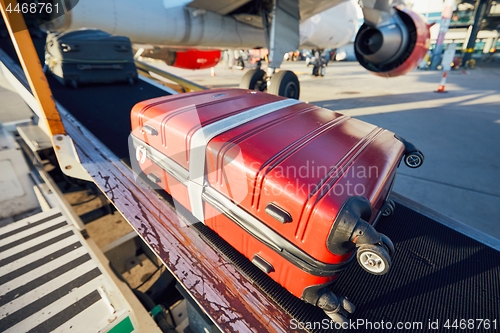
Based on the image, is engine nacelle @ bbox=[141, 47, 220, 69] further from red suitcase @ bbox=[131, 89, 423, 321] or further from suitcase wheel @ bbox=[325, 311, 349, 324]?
suitcase wheel @ bbox=[325, 311, 349, 324]

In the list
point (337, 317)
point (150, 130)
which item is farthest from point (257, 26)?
point (337, 317)

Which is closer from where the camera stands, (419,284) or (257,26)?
(419,284)

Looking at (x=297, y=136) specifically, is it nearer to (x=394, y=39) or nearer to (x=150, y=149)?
(x=150, y=149)

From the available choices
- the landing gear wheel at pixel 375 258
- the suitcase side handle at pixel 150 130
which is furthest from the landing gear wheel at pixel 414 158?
the suitcase side handle at pixel 150 130

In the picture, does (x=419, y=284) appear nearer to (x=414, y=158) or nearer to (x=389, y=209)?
(x=389, y=209)

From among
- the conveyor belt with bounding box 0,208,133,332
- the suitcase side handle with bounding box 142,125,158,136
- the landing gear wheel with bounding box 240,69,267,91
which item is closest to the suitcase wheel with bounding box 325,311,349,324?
the conveyor belt with bounding box 0,208,133,332

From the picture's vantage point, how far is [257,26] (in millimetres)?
5047

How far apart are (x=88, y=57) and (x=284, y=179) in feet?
11.1

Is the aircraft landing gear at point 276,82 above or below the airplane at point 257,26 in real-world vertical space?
below

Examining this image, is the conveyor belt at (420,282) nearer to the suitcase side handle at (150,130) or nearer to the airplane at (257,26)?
the suitcase side handle at (150,130)

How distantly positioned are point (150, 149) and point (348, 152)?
3.56ft

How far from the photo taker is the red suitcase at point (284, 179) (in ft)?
2.60

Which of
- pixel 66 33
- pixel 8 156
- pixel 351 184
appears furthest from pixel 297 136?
pixel 66 33

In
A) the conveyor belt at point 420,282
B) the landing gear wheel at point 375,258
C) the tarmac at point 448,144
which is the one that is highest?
the landing gear wheel at point 375,258
